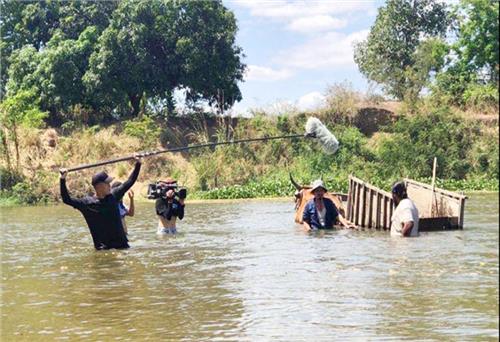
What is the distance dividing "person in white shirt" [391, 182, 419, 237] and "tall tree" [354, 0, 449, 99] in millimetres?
33525

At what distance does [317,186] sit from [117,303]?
6450 mm

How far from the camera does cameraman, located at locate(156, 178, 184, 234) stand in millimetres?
15008

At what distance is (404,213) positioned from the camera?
13.3 metres

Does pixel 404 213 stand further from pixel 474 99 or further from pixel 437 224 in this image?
pixel 474 99

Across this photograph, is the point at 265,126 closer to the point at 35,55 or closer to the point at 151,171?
the point at 151,171

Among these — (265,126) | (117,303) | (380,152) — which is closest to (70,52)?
(265,126)

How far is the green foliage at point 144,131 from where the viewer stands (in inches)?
1492

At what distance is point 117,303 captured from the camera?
9.21 meters

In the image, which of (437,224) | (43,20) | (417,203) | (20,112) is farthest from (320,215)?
(43,20)

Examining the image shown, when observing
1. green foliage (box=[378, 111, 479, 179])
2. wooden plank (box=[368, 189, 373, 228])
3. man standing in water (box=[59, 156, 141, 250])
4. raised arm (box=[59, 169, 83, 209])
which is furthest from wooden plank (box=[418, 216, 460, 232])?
green foliage (box=[378, 111, 479, 179])

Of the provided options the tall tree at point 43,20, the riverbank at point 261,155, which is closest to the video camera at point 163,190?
the riverbank at point 261,155

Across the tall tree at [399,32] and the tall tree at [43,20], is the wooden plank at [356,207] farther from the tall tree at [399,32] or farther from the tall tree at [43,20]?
the tall tree at [399,32]

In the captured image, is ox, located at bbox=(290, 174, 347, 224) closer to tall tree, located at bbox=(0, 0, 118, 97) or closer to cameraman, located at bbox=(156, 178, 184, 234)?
cameraman, located at bbox=(156, 178, 184, 234)

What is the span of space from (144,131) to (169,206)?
2293 centimetres
